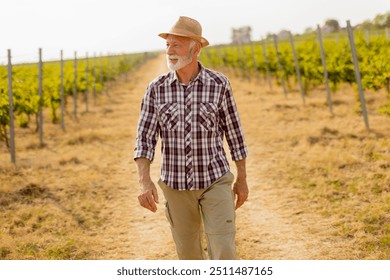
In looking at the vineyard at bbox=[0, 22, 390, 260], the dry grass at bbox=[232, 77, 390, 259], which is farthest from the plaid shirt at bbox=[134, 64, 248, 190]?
the dry grass at bbox=[232, 77, 390, 259]

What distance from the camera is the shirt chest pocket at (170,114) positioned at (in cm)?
279

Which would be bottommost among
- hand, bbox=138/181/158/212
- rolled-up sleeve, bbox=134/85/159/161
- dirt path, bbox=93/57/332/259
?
dirt path, bbox=93/57/332/259

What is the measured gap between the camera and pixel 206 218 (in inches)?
112

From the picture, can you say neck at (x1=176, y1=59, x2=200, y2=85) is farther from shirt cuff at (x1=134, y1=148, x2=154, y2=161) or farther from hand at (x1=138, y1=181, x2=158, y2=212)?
hand at (x1=138, y1=181, x2=158, y2=212)

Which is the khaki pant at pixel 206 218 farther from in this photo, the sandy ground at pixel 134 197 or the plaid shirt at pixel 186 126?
the sandy ground at pixel 134 197

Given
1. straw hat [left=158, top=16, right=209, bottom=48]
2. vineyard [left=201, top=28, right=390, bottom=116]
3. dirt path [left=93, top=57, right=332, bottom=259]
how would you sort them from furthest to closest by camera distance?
vineyard [left=201, top=28, right=390, bottom=116] < dirt path [left=93, top=57, right=332, bottom=259] < straw hat [left=158, top=16, right=209, bottom=48]

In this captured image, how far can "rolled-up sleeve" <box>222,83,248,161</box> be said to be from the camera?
2902mm

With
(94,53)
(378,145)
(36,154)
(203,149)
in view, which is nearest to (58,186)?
(36,154)

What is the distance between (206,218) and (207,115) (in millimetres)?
639

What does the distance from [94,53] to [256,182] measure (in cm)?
1474

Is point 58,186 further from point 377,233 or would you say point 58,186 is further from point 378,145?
point 378,145

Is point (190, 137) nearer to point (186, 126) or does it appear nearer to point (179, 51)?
point (186, 126)

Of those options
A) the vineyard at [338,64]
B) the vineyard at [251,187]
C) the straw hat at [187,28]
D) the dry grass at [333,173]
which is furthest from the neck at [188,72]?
the vineyard at [338,64]

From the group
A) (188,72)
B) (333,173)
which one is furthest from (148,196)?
(333,173)
